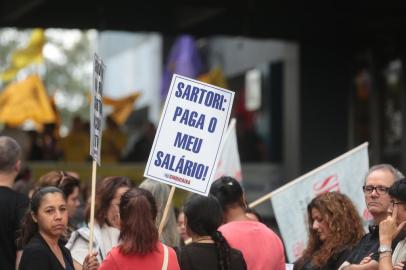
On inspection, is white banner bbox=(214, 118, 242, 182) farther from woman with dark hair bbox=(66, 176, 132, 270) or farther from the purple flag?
the purple flag

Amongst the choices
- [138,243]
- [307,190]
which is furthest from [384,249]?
[307,190]

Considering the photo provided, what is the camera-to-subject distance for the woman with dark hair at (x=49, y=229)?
6.46 meters

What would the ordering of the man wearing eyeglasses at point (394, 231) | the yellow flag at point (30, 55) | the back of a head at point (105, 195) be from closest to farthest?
the man wearing eyeglasses at point (394, 231), the back of a head at point (105, 195), the yellow flag at point (30, 55)

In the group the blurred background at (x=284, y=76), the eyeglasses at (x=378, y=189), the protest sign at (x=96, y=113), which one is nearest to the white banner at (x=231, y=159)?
the protest sign at (x=96, y=113)

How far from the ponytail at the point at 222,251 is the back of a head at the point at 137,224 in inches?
18.2

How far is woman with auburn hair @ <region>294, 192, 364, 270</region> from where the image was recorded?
7039mm

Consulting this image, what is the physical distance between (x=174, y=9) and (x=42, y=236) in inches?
497

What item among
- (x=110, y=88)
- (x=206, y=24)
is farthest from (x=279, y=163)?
(x=110, y=88)

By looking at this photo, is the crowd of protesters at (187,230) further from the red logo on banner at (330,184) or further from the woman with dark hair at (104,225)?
the red logo on banner at (330,184)

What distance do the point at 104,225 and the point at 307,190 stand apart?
2.03 m

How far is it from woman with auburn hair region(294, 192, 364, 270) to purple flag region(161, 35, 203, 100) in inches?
633

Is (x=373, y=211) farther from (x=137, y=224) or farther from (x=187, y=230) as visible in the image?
(x=137, y=224)

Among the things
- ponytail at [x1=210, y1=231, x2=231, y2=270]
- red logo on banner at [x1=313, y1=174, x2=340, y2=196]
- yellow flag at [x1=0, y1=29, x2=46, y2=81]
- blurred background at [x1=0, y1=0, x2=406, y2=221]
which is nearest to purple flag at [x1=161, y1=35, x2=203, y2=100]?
blurred background at [x1=0, y1=0, x2=406, y2=221]

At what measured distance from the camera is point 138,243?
231 inches
